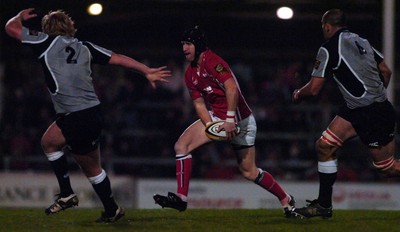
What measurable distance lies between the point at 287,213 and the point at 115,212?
1938 mm

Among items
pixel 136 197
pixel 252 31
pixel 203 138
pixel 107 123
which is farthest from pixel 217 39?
pixel 203 138

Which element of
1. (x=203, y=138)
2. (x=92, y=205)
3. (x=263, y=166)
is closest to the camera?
(x=203, y=138)

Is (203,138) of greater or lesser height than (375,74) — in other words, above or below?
below

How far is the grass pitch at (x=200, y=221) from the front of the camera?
10.4 metres

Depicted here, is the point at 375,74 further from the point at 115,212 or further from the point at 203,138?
the point at 115,212

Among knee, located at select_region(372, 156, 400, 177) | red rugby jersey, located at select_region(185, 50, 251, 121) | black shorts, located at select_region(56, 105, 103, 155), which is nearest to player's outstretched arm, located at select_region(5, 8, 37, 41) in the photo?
black shorts, located at select_region(56, 105, 103, 155)

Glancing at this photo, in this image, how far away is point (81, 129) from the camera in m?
10.5

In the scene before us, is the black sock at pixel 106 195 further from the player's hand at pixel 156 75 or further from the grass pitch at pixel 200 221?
the player's hand at pixel 156 75

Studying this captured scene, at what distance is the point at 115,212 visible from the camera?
1088 cm

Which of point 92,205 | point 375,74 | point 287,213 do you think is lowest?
point 92,205

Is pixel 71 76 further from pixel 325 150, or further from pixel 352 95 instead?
pixel 352 95

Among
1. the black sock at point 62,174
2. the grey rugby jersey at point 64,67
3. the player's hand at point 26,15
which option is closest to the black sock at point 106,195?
the black sock at point 62,174

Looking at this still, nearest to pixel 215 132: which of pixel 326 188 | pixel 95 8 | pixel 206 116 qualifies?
pixel 206 116

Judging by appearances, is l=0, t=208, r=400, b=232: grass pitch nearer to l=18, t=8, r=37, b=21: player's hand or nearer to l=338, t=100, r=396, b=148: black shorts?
l=338, t=100, r=396, b=148: black shorts
